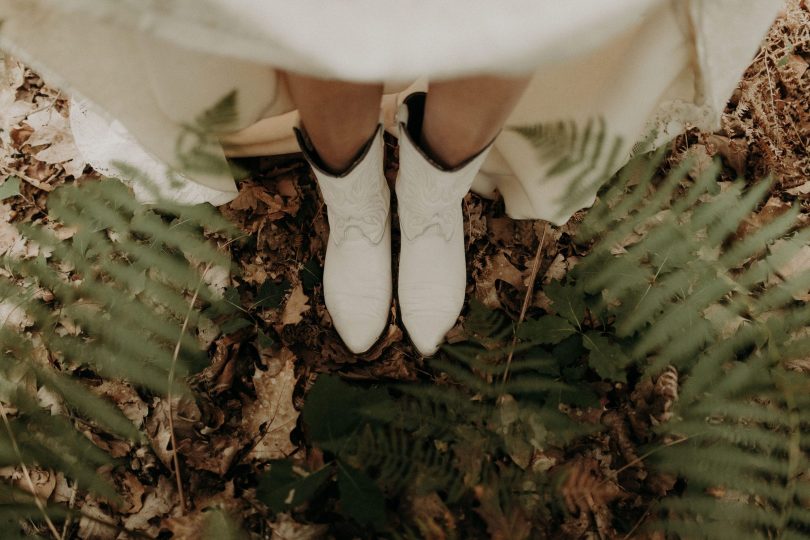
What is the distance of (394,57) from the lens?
1.80 ft

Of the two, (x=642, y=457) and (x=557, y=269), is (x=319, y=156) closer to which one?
(x=557, y=269)

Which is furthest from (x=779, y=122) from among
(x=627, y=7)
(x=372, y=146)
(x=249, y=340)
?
(x=249, y=340)

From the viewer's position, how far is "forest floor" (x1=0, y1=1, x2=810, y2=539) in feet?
4.04

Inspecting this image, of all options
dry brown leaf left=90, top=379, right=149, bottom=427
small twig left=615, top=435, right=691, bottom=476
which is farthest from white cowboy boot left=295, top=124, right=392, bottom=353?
small twig left=615, top=435, right=691, bottom=476

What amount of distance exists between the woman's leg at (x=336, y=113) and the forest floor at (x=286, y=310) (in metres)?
0.39

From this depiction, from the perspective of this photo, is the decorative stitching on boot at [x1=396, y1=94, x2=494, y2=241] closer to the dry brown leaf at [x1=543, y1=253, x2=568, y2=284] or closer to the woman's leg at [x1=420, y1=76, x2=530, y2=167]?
the woman's leg at [x1=420, y1=76, x2=530, y2=167]

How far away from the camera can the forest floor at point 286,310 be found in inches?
48.5

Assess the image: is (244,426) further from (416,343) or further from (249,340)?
(416,343)

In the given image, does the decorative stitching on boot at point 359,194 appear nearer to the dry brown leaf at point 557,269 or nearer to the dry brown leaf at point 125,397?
the dry brown leaf at point 557,269

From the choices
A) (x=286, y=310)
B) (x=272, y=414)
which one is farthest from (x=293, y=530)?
(x=286, y=310)

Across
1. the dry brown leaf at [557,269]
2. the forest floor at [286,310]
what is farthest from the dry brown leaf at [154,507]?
the dry brown leaf at [557,269]

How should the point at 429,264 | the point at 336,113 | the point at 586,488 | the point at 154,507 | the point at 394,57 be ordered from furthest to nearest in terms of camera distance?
the point at 429,264 → the point at 154,507 → the point at 336,113 → the point at 586,488 → the point at 394,57

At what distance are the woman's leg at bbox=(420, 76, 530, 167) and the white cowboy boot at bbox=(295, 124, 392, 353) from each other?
0.73 feet

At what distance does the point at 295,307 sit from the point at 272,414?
12.3 inches
